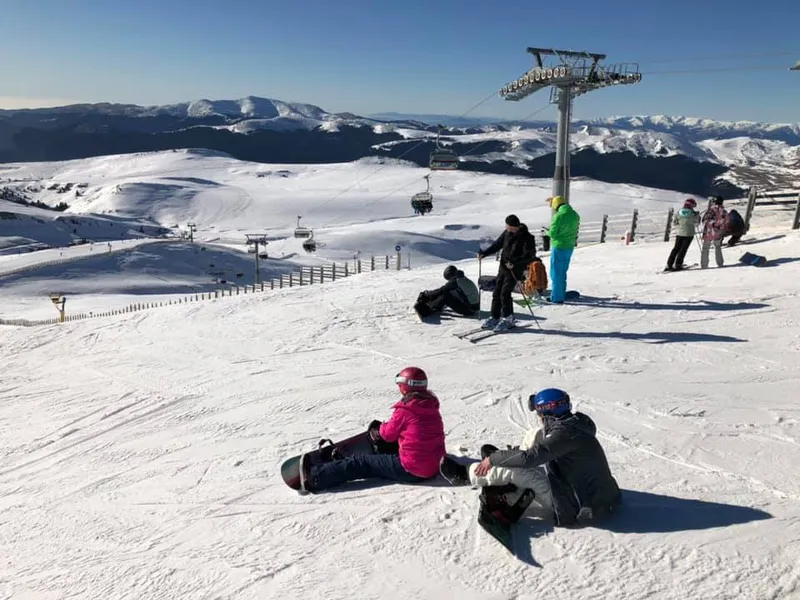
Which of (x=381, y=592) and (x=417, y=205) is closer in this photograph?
(x=381, y=592)

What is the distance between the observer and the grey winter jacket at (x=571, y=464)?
3891 millimetres

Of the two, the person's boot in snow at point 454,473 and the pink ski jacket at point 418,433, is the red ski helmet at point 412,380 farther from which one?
the person's boot in snow at point 454,473

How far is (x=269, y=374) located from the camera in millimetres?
9352

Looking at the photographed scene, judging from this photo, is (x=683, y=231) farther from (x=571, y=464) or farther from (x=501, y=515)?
(x=501, y=515)

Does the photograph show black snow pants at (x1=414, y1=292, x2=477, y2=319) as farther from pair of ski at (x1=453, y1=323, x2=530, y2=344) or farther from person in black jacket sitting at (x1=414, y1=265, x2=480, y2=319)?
pair of ski at (x1=453, y1=323, x2=530, y2=344)

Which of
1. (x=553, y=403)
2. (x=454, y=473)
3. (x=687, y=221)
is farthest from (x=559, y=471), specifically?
(x=687, y=221)

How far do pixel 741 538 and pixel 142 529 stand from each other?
436 cm

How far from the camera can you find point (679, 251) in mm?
13680

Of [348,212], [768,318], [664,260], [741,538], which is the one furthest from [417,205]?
[348,212]

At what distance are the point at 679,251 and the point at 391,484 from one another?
11.2 metres

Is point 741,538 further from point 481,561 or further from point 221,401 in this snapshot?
point 221,401

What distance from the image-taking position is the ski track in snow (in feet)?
12.4

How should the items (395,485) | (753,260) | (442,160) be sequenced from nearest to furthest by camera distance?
1. (395,485)
2. (753,260)
3. (442,160)

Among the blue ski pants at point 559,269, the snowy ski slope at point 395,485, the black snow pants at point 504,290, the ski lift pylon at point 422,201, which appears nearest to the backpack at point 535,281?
the blue ski pants at point 559,269
